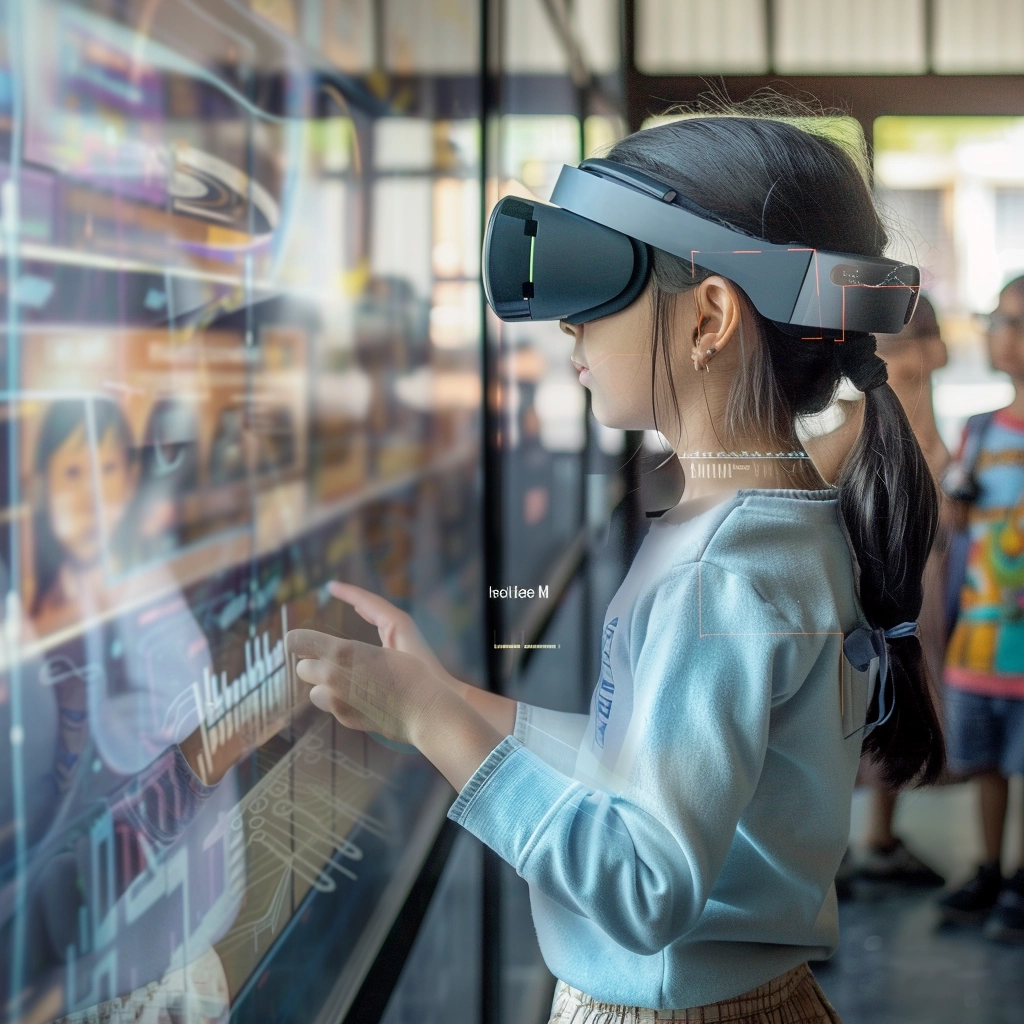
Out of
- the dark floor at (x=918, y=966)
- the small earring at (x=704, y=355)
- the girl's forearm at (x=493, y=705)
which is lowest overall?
the dark floor at (x=918, y=966)

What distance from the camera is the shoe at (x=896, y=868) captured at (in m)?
0.96

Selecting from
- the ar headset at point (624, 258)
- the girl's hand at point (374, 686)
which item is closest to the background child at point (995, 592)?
the ar headset at point (624, 258)

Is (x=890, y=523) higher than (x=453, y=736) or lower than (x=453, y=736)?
higher

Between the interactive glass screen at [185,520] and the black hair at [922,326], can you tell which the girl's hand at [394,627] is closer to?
the interactive glass screen at [185,520]

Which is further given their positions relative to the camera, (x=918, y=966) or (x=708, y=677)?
(x=918, y=966)

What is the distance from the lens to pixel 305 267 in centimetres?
102

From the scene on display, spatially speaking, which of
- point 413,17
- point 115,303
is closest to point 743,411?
point 115,303

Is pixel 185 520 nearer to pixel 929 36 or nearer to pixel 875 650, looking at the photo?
pixel 875 650

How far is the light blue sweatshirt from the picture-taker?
1.80 ft

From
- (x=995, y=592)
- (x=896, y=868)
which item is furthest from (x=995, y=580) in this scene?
→ (x=896, y=868)

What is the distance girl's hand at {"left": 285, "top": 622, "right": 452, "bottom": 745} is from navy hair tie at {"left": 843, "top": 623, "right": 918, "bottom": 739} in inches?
10.7

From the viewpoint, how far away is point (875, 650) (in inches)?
28.0

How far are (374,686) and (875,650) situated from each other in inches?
13.3

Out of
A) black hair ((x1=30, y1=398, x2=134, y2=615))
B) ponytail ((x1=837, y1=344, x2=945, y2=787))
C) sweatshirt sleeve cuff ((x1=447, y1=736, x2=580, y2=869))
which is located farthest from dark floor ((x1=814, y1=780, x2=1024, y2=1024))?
black hair ((x1=30, y1=398, x2=134, y2=615))
